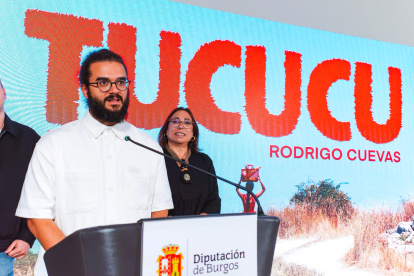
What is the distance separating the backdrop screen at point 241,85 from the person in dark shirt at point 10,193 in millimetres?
709

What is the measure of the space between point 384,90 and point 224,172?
5.95 ft

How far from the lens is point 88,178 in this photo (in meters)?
1.48

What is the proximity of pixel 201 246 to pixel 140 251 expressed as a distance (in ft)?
0.50

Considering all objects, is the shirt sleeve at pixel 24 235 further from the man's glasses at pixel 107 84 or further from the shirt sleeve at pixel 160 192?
the man's glasses at pixel 107 84

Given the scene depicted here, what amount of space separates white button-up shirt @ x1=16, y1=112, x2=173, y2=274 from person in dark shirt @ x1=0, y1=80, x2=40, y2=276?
623 millimetres

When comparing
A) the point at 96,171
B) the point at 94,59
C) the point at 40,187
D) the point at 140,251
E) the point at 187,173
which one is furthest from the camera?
the point at 187,173

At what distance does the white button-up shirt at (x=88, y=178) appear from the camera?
4.59 ft

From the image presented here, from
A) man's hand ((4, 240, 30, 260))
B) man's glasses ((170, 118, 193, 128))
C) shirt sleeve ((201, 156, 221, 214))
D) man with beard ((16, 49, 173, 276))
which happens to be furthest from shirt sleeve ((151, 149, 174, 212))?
man's glasses ((170, 118, 193, 128))

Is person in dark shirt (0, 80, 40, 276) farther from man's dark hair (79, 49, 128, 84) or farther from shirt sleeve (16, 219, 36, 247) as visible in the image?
man's dark hair (79, 49, 128, 84)

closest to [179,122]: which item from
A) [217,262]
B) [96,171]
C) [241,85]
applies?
[241,85]

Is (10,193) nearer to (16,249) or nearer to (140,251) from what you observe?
(16,249)

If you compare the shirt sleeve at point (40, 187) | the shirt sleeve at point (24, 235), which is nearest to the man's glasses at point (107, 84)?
the shirt sleeve at point (40, 187)

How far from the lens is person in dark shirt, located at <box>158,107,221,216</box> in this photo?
97.2 inches

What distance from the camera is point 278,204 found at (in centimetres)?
351
